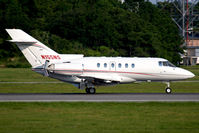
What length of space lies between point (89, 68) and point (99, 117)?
14.5m

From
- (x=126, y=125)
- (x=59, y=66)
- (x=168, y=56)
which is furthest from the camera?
(x=168, y=56)

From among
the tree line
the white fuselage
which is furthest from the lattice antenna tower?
the white fuselage

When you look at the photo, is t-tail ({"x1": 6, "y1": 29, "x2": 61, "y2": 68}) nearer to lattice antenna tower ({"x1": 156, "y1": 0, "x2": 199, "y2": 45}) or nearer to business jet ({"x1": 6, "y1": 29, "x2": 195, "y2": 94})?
business jet ({"x1": 6, "y1": 29, "x2": 195, "y2": 94})

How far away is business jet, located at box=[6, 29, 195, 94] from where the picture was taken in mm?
36438

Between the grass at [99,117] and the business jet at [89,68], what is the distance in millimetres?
8453

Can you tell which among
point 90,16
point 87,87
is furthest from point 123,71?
point 90,16

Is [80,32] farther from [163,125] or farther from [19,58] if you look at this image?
[163,125]

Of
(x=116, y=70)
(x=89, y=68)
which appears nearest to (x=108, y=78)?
(x=116, y=70)

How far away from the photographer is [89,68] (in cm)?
3675

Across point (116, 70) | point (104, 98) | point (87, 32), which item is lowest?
point (104, 98)

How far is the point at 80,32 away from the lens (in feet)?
311

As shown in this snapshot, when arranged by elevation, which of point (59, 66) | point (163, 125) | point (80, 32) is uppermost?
point (80, 32)

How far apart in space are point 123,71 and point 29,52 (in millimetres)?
7345

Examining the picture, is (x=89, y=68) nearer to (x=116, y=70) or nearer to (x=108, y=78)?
(x=108, y=78)
